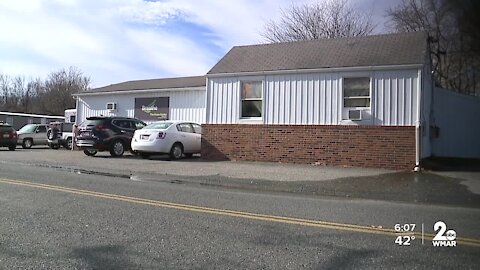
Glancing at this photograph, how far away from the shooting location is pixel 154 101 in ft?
79.8

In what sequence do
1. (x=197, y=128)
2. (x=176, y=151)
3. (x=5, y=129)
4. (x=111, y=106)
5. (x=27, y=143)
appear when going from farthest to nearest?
(x=27, y=143), (x=111, y=106), (x=5, y=129), (x=197, y=128), (x=176, y=151)

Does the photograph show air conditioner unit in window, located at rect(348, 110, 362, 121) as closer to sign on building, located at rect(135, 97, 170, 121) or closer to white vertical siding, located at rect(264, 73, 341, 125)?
white vertical siding, located at rect(264, 73, 341, 125)

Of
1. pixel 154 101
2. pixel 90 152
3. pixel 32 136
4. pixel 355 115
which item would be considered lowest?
pixel 90 152

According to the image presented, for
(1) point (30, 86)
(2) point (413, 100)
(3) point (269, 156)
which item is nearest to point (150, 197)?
(3) point (269, 156)

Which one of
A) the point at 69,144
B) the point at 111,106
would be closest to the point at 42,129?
the point at 69,144

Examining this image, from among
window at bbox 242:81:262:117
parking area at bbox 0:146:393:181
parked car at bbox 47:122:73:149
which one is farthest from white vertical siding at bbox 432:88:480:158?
parked car at bbox 47:122:73:149

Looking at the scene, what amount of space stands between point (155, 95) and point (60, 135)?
782cm

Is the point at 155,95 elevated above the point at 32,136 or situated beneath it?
elevated above

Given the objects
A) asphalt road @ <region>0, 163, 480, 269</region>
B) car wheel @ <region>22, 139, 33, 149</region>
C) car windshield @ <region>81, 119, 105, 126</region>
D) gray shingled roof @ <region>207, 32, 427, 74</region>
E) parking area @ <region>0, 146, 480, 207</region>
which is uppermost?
gray shingled roof @ <region>207, 32, 427, 74</region>

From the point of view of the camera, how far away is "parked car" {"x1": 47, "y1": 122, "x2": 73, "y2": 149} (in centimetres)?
2733

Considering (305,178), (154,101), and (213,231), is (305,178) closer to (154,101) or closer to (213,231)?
(213,231)

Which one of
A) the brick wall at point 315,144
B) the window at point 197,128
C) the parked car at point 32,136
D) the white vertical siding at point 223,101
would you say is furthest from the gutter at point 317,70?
the parked car at point 32,136

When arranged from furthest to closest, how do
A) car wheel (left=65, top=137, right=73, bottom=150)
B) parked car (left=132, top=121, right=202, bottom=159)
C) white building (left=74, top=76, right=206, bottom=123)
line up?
1. car wheel (left=65, top=137, right=73, bottom=150)
2. white building (left=74, top=76, right=206, bottom=123)
3. parked car (left=132, top=121, right=202, bottom=159)

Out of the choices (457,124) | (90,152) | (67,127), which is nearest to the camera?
(457,124)
